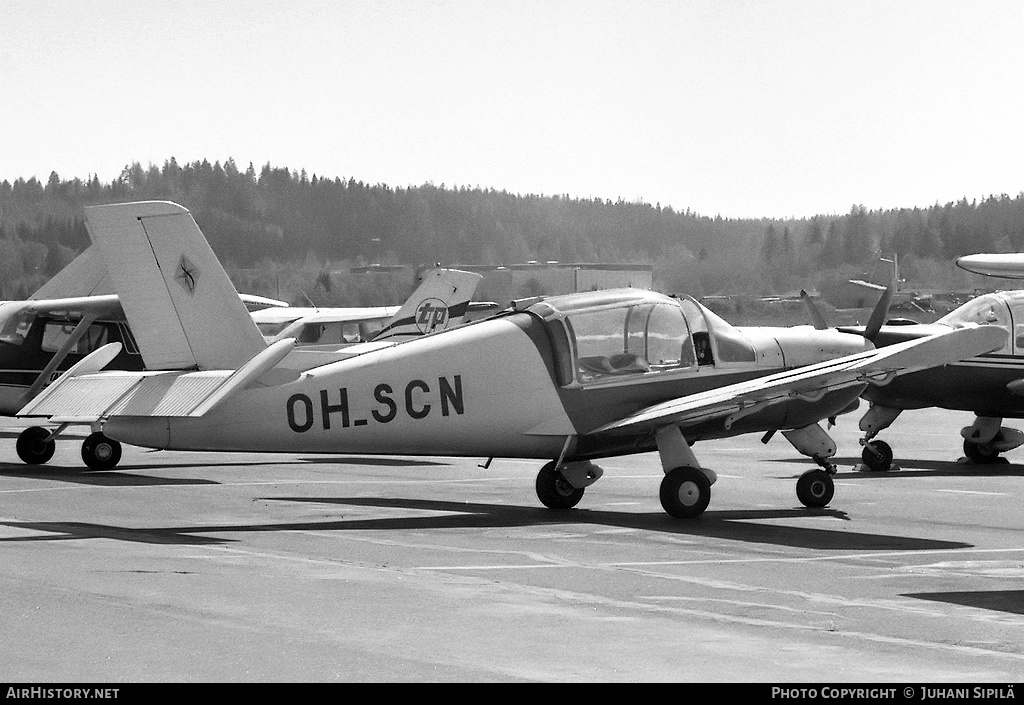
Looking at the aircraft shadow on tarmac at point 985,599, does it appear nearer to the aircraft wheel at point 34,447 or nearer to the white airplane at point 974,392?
the white airplane at point 974,392

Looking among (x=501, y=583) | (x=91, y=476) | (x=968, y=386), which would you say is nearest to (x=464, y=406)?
(x=501, y=583)

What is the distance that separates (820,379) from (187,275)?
→ 22.3 ft

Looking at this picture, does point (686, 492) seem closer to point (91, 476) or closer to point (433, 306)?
point (91, 476)

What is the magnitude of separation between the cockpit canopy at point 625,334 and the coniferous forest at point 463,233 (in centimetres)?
4377

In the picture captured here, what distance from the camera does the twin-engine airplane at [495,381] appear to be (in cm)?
1294

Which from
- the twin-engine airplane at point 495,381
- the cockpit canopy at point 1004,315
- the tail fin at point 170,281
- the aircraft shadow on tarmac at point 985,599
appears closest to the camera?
the aircraft shadow on tarmac at point 985,599

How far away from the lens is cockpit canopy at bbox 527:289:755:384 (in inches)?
557

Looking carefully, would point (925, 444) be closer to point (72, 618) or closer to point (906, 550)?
point (906, 550)

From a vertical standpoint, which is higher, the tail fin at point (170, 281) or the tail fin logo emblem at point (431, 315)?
the tail fin at point (170, 281)

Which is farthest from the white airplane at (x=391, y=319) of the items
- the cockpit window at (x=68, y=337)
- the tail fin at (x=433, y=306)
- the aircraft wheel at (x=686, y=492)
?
the aircraft wheel at (x=686, y=492)

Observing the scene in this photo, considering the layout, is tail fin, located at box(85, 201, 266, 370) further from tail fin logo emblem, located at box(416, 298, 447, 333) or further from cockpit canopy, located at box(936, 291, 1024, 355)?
tail fin logo emblem, located at box(416, 298, 447, 333)

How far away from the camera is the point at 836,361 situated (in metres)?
13.9

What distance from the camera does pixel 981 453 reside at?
67.9 ft
